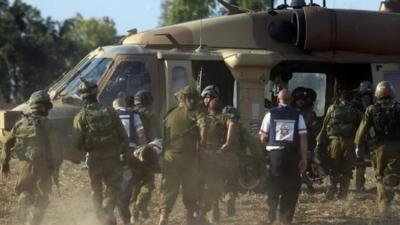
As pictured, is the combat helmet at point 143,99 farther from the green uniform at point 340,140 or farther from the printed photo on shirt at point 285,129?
the green uniform at point 340,140

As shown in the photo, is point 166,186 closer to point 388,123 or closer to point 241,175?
point 241,175

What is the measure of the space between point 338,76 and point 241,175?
3462 mm

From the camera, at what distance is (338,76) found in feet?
44.9

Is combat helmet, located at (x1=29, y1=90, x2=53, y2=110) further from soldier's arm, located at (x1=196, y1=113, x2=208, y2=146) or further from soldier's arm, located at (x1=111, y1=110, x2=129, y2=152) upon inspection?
soldier's arm, located at (x1=196, y1=113, x2=208, y2=146)

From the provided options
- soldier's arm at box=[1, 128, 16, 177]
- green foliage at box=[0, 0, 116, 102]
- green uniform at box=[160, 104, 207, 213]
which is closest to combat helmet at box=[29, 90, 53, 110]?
soldier's arm at box=[1, 128, 16, 177]

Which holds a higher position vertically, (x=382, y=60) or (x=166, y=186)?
(x=382, y=60)

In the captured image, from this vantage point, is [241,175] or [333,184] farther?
[333,184]

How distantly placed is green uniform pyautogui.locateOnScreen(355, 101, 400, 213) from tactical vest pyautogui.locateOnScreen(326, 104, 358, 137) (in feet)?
3.95

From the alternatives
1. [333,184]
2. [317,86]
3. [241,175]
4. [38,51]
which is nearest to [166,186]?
[241,175]

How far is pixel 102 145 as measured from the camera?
355 inches

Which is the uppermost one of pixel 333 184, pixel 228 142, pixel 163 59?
pixel 163 59

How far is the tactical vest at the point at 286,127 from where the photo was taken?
9734 millimetres

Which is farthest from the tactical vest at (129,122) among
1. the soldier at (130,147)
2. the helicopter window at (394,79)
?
the helicopter window at (394,79)

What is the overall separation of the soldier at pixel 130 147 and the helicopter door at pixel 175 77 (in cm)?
168
